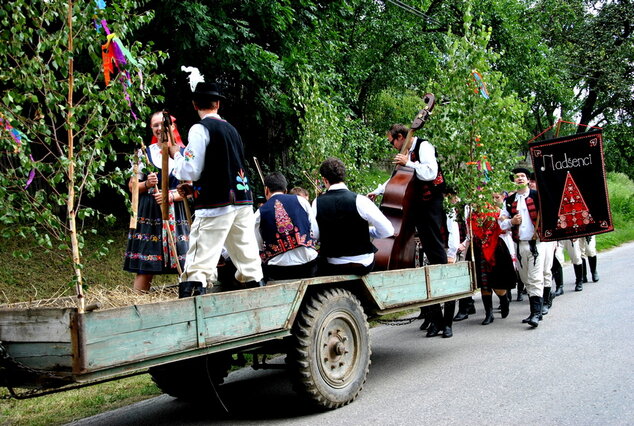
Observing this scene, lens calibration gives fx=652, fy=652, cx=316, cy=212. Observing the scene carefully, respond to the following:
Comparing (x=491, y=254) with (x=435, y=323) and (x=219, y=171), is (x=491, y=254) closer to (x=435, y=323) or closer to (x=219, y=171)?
(x=435, y=323)

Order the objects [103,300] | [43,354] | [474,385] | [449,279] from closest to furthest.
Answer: [43,354] < [103,300] < [474,385] < [449,279]

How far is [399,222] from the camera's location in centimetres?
679

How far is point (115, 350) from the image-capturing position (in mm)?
3471

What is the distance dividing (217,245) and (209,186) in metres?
0.43

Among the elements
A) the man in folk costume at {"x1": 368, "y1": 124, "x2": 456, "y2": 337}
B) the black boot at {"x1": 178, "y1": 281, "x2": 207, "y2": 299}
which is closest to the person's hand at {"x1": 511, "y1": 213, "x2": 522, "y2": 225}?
the man in folk costume at {"x1": 368, "y1": 124, "x2": 456, "y2": 337}

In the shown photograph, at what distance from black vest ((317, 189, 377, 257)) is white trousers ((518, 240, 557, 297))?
11.5 ft

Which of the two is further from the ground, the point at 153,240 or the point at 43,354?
the point at 153,240

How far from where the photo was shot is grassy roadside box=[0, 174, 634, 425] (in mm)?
5375

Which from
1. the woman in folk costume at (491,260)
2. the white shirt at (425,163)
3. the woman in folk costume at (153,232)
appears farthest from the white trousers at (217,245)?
the woman in folk costume at (491,260)

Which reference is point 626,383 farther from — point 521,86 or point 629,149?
point 629,149

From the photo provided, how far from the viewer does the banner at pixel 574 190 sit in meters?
8.41

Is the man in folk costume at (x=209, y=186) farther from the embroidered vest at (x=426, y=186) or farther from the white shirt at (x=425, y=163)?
the embroidered vest at (x=426, y=186)

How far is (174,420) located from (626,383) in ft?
11.8

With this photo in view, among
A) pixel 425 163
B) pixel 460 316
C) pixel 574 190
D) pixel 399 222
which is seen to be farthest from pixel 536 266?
pixel 399 222
